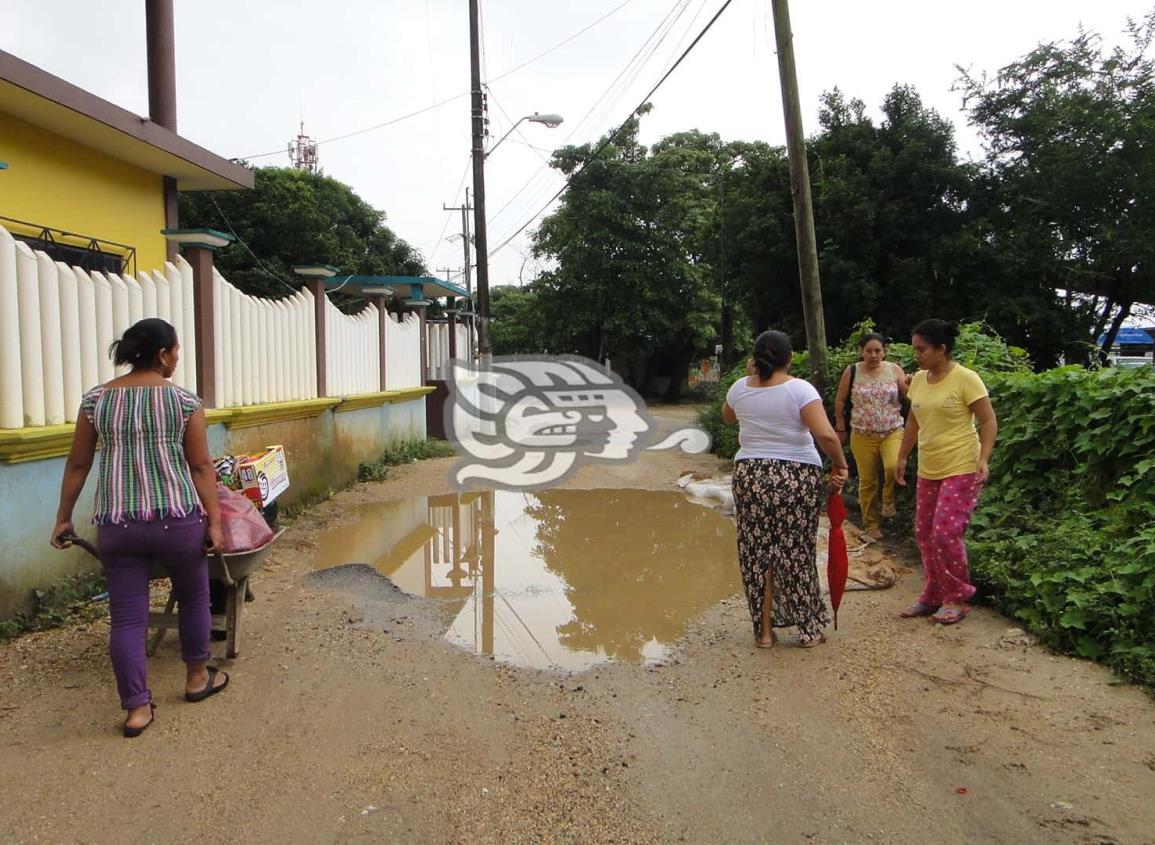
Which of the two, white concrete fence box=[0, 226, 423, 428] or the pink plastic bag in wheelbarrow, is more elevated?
white concrete fence box=[0, 226, 423, 428]

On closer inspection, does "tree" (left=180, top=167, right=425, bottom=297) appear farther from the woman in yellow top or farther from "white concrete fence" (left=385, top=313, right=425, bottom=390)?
the woman in yellow top

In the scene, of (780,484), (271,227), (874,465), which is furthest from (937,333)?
(271,227)

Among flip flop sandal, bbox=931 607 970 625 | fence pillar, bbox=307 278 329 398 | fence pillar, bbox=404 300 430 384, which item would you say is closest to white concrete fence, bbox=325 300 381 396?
fence pillar, bbox=307 278 329 398

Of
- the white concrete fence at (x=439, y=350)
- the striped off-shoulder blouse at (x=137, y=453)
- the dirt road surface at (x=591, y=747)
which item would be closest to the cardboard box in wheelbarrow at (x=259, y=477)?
the dirt road surface at (x=591, y=747)

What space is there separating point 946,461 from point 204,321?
541 cm

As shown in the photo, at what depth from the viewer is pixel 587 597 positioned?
5285 mm

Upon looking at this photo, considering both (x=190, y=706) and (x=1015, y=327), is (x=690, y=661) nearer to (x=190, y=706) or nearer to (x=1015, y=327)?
(x=190, y=706)

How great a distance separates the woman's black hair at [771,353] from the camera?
3920mm

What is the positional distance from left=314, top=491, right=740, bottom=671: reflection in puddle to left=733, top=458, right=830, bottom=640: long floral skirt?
2.09 ft

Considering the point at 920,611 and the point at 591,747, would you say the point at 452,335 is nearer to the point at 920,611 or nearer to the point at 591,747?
the point at 920,611

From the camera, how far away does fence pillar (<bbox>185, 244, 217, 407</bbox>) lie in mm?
6410

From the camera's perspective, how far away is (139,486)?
3.04 meters

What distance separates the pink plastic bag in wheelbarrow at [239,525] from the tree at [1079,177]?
1619 centimetres

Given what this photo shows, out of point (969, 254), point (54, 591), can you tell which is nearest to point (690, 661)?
point (54, 591)
